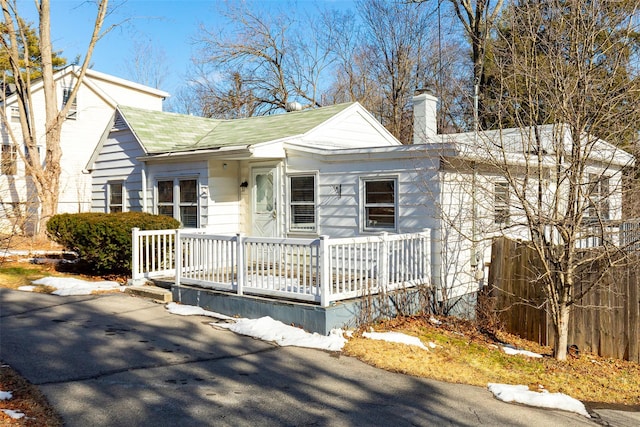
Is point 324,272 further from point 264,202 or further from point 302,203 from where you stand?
point 264,202

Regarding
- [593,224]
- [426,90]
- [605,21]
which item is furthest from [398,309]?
[426,90]

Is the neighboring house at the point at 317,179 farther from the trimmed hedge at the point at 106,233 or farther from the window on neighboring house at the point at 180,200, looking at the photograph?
the trimmed hedge at the point at 106,233

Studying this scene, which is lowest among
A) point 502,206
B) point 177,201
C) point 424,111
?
point 502,206

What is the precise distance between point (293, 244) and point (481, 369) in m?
3.20

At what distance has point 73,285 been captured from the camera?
35.2 ft

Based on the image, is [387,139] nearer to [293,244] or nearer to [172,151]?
[172,151]

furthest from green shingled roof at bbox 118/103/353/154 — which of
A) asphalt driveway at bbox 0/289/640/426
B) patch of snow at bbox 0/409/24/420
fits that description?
patch of snow at bbox 0/409/24/420

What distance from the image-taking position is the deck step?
971 cm

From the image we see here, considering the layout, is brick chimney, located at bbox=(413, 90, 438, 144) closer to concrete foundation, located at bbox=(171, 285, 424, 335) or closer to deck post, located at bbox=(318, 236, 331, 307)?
concrete foundation, located at bbox=(171, 285, 424, 335)

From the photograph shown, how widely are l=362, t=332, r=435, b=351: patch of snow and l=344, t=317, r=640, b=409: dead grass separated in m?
0.14

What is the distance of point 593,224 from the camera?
7402 mm

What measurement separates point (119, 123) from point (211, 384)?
10.4 metres

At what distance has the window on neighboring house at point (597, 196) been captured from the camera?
6.98 metres

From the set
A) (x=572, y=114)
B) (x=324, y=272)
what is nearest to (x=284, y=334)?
(x=324, y=272)
